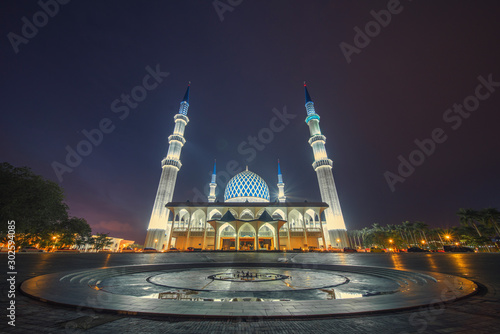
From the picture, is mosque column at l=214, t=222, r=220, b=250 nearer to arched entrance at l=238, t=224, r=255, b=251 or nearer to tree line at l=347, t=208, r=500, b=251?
arched entrance at l=238, t=224, r=255, b=251

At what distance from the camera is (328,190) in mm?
46000

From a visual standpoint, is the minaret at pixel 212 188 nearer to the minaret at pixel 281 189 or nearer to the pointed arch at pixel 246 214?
the pointed arch at pixel 246 214

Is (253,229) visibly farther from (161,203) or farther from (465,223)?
(465,223)

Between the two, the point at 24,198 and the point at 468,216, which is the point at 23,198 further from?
the point at 468,216

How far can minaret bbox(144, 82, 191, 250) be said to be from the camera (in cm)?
4147

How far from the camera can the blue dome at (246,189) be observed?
176ft

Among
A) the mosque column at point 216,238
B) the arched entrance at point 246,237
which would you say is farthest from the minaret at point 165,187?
the arched entrance at point 246,237

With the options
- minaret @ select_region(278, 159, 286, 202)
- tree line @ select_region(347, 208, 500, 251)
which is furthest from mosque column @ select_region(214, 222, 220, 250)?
tree line @ select_region(347, 208, 500, 251)

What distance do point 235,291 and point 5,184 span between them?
2726 centimetres

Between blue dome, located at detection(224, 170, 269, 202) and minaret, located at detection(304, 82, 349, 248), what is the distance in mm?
15605

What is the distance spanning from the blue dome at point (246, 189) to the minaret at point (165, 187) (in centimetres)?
1598

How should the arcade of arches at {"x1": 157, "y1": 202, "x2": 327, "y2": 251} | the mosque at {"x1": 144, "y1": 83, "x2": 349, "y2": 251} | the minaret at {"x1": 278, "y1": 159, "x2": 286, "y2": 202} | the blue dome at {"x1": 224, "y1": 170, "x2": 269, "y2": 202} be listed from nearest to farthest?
the mosque at {"x1": 144, "y1": 83, "x2": 349, "y2": 251}
the arcade of arches at {"x1": 157, "y1": 202, "x2": 327, "y2": 251}
the blue dome at {"x1": 224, "y1": 170, "x2": 269, "y2": 202}
the minaret at {"x1": 278, "y1": 159, "x2": 286, "y2": 202}

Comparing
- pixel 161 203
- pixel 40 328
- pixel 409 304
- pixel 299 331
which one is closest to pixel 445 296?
pixel 409 304

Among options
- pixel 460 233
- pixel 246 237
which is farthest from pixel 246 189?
pixel 460 233
